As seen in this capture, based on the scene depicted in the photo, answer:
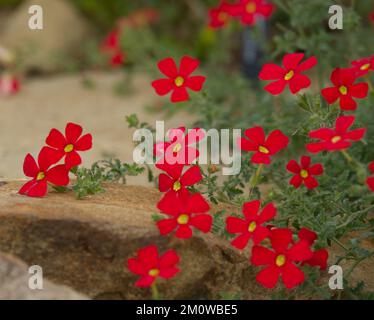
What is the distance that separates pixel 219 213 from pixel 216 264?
0.50 feet

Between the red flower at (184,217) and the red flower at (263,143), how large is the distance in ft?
0.87

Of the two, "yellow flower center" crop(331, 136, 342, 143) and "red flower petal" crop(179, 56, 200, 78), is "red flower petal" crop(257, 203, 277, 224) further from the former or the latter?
"red flower petal" crop(179, 56, 200, 78)

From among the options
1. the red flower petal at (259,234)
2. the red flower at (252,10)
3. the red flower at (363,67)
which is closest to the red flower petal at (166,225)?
the red flower petal at (259,234)

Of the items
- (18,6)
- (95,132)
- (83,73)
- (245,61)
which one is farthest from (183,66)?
(18,6)

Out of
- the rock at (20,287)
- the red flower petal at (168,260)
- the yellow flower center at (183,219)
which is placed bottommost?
the rock at (20,287)

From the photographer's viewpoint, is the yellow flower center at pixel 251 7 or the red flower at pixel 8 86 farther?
the red flower at pixel 8 86

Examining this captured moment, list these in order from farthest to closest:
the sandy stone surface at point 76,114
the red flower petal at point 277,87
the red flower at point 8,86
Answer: the red flower at point 8,86 < the sandy stone surface at point 76,114 < the red flower petal at point 277,87

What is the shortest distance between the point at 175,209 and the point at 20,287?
46 cm

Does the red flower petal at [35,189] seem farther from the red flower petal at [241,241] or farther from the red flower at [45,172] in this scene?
the red flower petal at [241,241]

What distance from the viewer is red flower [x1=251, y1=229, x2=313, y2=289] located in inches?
82.0

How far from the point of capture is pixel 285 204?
2.35 m

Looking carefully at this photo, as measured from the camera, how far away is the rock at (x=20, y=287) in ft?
6.73

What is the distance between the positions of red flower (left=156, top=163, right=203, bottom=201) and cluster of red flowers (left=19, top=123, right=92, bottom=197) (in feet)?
0.89
